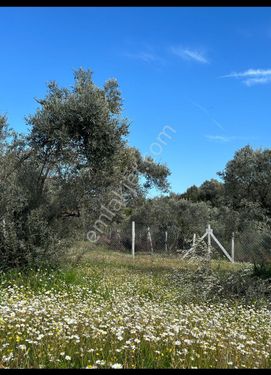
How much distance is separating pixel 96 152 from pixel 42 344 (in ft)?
23.2

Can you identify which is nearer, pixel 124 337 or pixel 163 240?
pixel 124 337

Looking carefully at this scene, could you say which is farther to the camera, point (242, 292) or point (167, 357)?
point (242, 292)

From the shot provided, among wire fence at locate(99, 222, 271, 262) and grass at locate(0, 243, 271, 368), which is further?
wire fence at locate(99, 222, 271, 262)

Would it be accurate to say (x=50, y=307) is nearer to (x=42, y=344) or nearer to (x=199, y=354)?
(x=42, y=344)

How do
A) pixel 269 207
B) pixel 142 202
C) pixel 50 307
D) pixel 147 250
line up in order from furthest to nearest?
1. pixel 142 202
2. pixel 147 250
3. pixel 269 207
4. pixel 50 307

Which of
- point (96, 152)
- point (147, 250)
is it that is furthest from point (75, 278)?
point (147, 250)

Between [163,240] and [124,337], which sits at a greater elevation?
[163,240]

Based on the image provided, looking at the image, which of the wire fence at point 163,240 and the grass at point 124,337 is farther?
the wire fence at point 163,240

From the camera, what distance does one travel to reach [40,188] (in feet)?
35.7

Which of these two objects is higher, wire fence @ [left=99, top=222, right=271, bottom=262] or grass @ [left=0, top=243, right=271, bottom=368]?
wire fence @ [left=99, top=222, right=271, bottom=262]

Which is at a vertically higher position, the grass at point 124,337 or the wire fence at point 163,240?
the wire fence at point 163,240

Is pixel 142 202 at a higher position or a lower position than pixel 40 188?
higher

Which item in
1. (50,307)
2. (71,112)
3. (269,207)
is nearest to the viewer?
(50,307)
